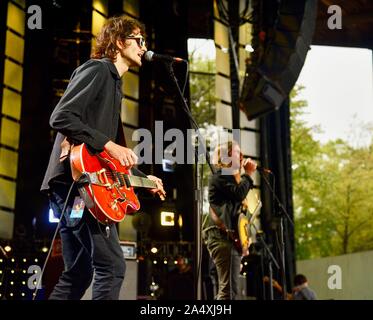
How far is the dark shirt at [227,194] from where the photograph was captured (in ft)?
15.0

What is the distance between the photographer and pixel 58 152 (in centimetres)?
273

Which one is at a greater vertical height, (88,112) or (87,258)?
(88,112)

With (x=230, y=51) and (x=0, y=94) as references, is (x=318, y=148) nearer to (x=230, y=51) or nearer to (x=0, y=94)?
(x=230, y=51)

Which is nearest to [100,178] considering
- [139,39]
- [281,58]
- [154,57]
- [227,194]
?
[139,39]

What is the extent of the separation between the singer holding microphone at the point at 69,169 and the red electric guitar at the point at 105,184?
0.16 ft

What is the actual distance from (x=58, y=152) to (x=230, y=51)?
765 centimetres

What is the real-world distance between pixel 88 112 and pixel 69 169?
29cm

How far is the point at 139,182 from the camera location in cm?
289

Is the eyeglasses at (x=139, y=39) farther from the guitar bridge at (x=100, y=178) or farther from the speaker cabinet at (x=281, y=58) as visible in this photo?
the speaker cabinet at (x=281, y=58)

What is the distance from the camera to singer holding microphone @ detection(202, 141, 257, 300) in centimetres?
453

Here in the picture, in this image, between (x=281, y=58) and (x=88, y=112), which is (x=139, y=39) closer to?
(x=88, y=112)

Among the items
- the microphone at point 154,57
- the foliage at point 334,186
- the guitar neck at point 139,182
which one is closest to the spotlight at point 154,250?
the microphone at point 154,57

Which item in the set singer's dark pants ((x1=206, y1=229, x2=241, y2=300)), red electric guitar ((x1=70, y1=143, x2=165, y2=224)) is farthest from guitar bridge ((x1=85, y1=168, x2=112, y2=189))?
singer's dark pants ((x1=206, y1=229, x2=241, y2=300))
